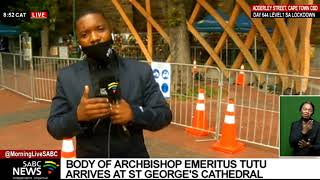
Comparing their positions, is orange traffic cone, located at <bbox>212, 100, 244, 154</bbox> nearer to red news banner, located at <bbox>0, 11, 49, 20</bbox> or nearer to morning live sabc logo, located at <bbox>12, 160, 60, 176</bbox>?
morning live sabc logo, located at <bbox>12, 160, 60, 176</bbox>

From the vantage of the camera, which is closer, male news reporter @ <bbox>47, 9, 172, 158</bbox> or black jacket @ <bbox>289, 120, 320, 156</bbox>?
male news reporter @ <bbox>47, 9, 172, 158</bbox>

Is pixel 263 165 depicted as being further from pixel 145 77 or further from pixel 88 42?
pixel 88 42

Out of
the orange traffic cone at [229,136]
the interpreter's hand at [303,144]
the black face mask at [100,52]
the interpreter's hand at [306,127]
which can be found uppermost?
the black face mask at [100,52]

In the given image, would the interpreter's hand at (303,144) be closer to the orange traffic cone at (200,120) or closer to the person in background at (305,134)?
the person in background at (305,134)

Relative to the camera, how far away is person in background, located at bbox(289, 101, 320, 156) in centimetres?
466

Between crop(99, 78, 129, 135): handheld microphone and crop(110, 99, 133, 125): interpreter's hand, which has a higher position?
crop(99, 78, 129, 135): handheld microphone

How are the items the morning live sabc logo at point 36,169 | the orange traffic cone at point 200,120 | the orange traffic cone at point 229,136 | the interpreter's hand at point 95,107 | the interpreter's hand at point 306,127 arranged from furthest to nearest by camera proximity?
the orange traffic cone at point 200,120 < the orange traffic cone at point 229,136 < the interpreter's hand at point 306,127 < the morning live sabc logo at point 36,169 < the interpreter's hand at point 95,107

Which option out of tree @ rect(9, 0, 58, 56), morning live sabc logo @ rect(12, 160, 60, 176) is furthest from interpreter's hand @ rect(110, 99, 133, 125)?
tree @ rect(9, 0, 58, 56)

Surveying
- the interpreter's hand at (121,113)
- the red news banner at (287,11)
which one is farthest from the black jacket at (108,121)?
the red news banner at (287,11)

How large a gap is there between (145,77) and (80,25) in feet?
1.61

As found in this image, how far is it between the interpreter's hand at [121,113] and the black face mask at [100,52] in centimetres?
26

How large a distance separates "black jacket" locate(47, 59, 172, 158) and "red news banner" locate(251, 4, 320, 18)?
10472mm

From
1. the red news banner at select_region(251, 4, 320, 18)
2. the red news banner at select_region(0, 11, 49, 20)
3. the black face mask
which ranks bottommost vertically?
the black face mask

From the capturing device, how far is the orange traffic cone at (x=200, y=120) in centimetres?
747
